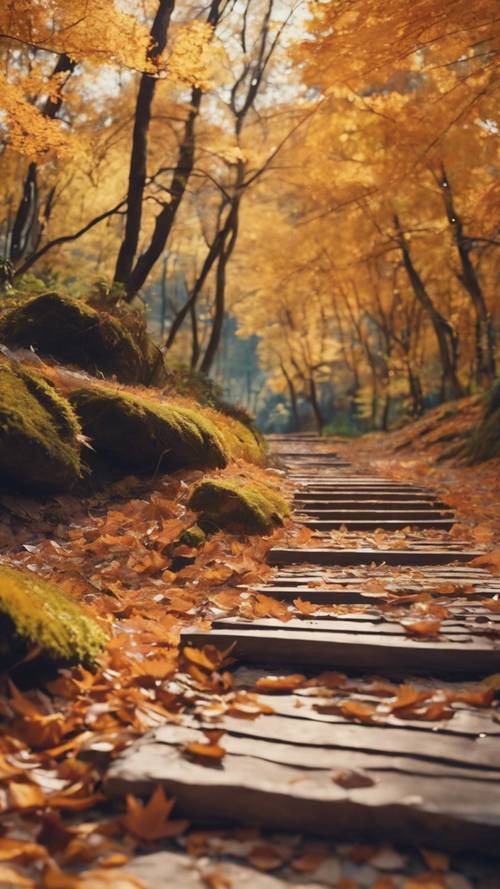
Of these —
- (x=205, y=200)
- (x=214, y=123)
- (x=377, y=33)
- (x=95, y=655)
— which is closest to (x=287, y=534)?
(x=95, y=655)

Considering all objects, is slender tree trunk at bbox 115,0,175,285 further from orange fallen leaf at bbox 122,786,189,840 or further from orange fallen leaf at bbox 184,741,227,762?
orange fallen leaf at bbox 122,786,189,840

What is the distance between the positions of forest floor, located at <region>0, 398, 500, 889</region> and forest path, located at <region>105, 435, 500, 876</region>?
0.24ft

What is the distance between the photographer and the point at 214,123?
524 inches

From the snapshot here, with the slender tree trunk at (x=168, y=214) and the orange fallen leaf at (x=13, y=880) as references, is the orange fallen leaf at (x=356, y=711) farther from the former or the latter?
the slender tree trunk at (x=168, y=214)

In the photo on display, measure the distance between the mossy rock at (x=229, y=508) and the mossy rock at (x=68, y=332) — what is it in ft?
8.48

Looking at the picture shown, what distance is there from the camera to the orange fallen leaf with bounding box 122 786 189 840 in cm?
174

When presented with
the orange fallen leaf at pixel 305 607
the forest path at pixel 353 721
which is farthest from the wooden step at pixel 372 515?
the orange fallen leaf at pixel 305 607

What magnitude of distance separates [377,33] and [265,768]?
631 cm

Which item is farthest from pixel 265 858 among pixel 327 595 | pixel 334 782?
pixel 327 595

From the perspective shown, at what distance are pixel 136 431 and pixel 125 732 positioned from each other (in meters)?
3.51

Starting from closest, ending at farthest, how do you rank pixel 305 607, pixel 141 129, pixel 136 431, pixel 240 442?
pixel 305 607 < pixel 136 431 < pixel 240 442 < pixel 141 129

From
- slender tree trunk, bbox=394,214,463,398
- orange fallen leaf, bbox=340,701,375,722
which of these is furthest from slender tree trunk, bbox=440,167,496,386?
orange fallen leaf, bbox=340,701,375,722

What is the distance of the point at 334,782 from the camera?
1.88 meters

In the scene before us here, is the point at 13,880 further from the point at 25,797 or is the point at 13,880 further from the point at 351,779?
the point at 351,779
